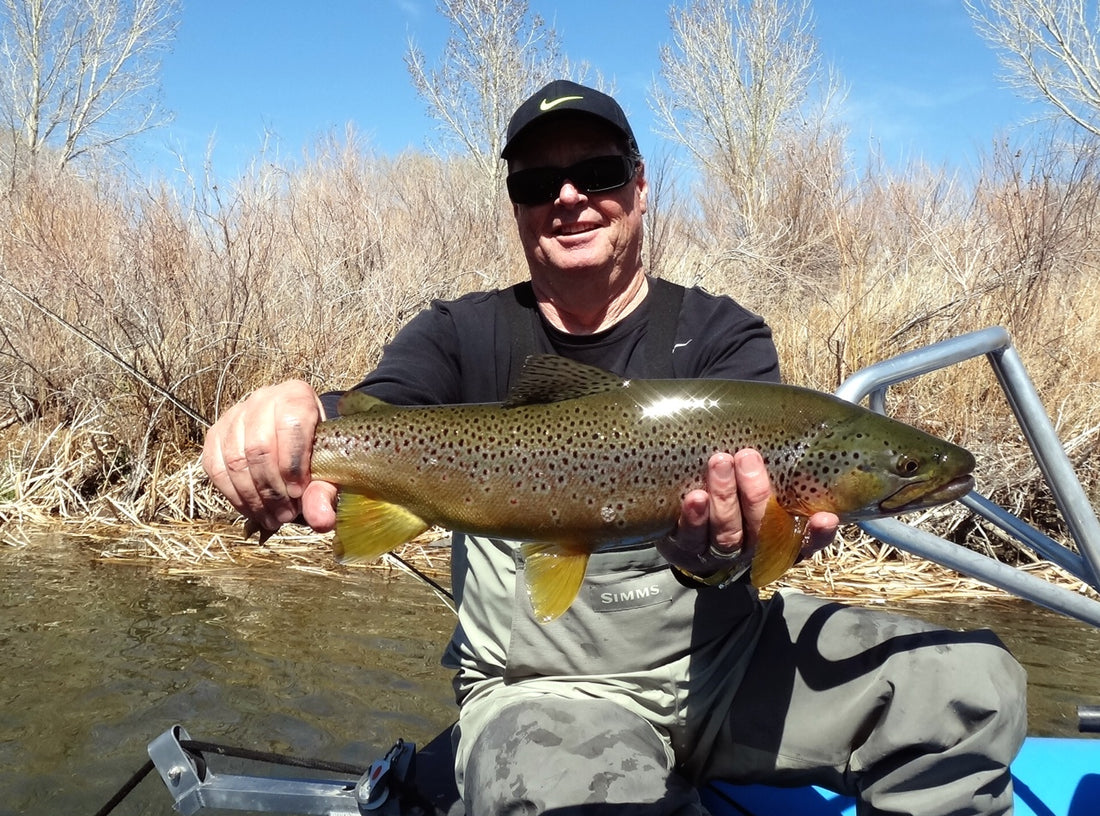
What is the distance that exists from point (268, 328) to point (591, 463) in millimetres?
6362

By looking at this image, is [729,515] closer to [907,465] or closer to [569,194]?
[907,465]

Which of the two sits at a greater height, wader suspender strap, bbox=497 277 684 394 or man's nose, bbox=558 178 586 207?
man's nose, bbox=558 178 586 207

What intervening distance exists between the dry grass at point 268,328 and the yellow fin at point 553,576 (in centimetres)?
508

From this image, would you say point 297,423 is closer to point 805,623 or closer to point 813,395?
point 813,395

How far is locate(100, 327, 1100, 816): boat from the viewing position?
8.38 ft

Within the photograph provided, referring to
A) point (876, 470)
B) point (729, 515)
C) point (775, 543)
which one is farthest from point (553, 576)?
point (876, 470)

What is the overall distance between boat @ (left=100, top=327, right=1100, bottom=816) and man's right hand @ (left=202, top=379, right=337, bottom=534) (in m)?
0.95

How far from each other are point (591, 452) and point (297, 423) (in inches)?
29.3

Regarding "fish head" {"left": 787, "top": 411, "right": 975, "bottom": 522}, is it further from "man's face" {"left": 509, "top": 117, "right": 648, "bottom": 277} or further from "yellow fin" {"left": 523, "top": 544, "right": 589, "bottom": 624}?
"man's face" {"left": 509, "top": 117, "right": 648, "bottom": 277}

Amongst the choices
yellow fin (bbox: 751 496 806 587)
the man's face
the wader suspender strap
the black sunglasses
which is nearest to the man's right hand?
the wader suspender strap

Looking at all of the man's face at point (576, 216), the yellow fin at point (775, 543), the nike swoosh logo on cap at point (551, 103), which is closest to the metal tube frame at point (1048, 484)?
the yellow fin at point (775, 543)

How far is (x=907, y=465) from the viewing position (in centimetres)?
233

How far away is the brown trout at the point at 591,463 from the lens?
7.40ft

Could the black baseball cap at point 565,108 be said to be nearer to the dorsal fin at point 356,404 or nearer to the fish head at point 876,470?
the dorsal fin at point 356,404
